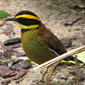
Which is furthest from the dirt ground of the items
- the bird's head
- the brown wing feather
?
the bird's head

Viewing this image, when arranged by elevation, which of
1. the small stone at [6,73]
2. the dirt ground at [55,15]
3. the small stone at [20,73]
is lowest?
the small stone at [20,73]

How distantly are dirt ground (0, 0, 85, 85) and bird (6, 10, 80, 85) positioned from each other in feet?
3.81

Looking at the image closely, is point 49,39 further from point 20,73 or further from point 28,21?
point 20,73

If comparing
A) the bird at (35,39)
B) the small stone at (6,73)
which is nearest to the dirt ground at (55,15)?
the small stone at (6,73)

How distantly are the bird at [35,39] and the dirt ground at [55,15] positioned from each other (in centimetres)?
116

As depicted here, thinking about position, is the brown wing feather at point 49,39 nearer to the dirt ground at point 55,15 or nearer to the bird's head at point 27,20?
the bird's head at point 27,20

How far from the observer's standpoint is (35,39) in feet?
14.4

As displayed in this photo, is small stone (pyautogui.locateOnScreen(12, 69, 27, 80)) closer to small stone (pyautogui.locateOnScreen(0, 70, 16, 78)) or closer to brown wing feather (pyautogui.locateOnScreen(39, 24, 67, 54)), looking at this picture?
small stone (pyautogui.locateOnScreen(0, 70, 16, 78))

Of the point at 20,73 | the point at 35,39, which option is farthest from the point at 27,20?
the point at 20,73

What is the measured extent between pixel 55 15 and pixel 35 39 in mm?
2522

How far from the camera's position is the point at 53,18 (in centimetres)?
671

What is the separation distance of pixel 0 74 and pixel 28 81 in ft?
1.56

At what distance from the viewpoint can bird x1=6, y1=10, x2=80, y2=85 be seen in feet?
14.2

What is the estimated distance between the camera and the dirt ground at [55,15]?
6008 mm
